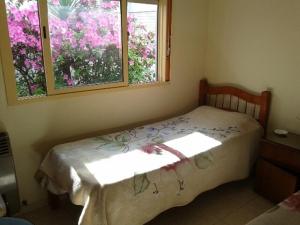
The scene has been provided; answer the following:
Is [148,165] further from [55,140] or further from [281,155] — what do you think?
[281,155]

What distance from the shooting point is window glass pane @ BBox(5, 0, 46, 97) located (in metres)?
1.93

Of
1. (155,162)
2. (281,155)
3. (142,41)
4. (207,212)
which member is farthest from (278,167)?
(142,41)

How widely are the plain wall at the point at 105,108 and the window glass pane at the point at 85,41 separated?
0.19 meters

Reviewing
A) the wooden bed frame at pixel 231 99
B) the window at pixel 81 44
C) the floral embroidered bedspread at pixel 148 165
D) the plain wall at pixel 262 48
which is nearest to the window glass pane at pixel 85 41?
the window at pixel 81 44

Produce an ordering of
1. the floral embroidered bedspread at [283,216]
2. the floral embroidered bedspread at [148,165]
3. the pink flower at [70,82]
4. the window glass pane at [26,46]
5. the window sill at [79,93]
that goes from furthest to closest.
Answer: the pink flower at [70,82] < the window sill at [79,93] < the window glass pane at [26,46] < the floral embroidered bedspread at [148,165] < the floral embroidered bedspread at [283,216]

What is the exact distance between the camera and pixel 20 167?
7.02ft

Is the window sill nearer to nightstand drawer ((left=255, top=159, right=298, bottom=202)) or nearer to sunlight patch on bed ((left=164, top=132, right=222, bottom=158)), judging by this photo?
sunlight patch on bed ((left=164, top=132, right=222, bottom=158))

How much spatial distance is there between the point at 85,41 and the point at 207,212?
1793mm

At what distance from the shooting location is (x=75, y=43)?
2.24m

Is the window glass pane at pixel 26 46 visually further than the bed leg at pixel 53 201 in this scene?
No

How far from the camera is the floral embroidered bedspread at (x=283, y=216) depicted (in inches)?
53.7

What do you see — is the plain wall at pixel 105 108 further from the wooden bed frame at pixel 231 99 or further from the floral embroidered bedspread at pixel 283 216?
the floral embroidered bedspread at pixel 283 216

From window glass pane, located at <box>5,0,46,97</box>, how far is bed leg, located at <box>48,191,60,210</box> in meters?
0.87

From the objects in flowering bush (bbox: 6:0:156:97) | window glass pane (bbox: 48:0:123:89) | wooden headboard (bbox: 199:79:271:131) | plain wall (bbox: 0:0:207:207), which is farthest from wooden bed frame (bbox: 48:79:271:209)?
window glass pane (bbox: 48:0:123:89)
